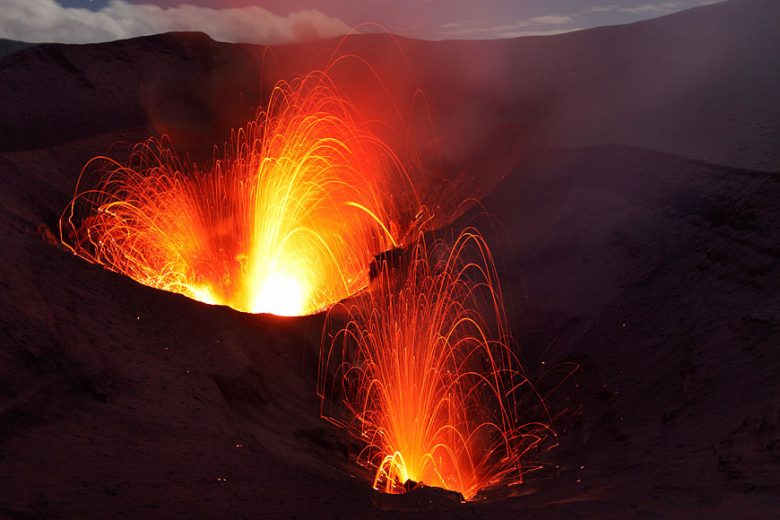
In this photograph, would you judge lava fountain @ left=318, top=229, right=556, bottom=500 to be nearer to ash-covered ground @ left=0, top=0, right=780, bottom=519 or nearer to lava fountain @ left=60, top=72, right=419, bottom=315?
ash-covered ground @ left=0, top=0, right=780, bottom=519

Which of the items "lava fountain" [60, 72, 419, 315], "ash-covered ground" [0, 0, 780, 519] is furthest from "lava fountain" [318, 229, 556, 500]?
"lava fountain" [60, 72, 419, 315]

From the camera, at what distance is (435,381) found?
11812 mm

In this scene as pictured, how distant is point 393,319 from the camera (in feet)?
42.0

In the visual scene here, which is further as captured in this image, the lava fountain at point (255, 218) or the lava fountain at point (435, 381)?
the lava fountain at point (255, 218)

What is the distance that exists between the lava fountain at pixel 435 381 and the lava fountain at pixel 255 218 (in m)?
2.48

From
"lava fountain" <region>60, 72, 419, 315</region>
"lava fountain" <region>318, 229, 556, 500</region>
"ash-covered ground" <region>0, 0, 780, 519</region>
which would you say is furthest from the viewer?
"lava fountain" <region>60, 72, 419, 315</region>

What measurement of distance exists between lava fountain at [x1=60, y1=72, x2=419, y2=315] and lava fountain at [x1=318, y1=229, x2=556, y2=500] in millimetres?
2484

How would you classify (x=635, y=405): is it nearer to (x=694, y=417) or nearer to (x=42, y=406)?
(x=694, y=417)

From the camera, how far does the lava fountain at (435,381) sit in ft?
33.8

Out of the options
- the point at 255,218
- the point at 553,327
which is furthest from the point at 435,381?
the point at 255,218

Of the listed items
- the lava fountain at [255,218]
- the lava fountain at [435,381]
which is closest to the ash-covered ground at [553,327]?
the lava fountain at [435,381]

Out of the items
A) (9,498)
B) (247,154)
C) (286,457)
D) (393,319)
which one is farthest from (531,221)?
(247,154)

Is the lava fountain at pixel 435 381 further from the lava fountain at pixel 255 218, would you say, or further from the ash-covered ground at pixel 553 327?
the lava fountain at pixel 255 218

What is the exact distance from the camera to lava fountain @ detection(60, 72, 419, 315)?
15742 mm
